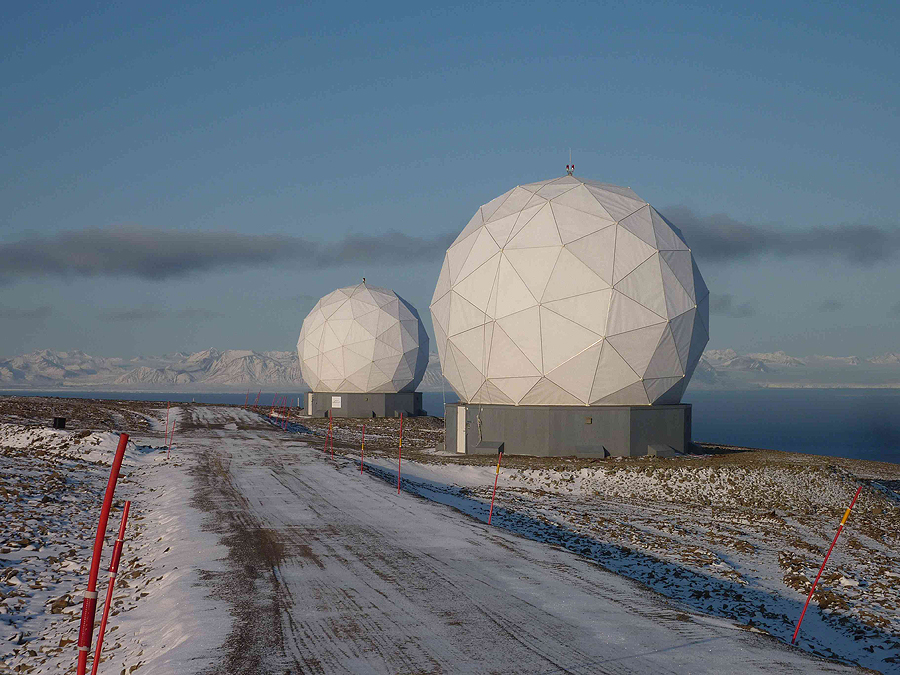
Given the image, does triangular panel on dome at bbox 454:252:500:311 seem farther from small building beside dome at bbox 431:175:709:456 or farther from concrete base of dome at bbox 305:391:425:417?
concrete base of dome at bbox 305:391:425:417

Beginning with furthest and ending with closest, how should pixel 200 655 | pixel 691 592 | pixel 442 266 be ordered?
pixel 442 266 < pixel 691 592 < pixel 200 655

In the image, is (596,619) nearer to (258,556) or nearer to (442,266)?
(258,556)

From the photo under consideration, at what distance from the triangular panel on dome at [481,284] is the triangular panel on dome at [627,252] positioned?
15.6 feet

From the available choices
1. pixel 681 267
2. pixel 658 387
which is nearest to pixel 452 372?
pixel 658 387

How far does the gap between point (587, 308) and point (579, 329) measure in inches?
33.5

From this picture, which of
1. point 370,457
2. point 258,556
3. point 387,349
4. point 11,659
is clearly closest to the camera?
point 11,659

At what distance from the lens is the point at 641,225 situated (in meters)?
28.2

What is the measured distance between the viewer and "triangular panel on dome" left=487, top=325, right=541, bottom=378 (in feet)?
89.2

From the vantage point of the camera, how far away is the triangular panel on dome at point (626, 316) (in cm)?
2619

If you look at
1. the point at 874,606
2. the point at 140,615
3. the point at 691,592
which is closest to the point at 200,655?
the point at 140,615

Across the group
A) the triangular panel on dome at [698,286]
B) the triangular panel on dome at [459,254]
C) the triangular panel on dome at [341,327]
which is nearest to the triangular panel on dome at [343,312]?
the triangular panel on dome at [341,327]

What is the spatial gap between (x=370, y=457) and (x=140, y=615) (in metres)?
18.3

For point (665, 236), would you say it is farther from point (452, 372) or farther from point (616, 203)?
point (452, 372)

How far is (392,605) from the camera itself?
7898mm
